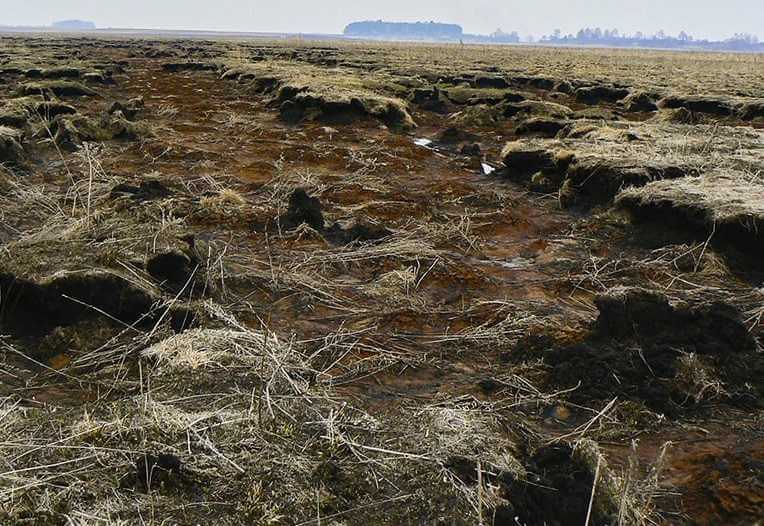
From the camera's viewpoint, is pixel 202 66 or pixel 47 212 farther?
pixel 202 66

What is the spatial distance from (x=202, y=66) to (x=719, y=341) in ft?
94.0

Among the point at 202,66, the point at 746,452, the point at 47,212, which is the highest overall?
the point at 202,66

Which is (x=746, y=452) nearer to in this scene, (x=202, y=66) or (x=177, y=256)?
(x=177, y=256)

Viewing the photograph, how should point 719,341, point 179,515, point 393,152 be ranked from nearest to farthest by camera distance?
1. point 179,515
2. point 719,341
3. point 393,152

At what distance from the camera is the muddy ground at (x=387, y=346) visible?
2.62 m

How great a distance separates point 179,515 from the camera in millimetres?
2432

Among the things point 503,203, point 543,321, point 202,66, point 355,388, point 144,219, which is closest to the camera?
point 355,388

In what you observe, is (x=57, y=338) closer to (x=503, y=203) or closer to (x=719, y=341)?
(x=719, y=341)

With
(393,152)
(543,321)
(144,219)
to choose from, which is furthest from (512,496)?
(393,152)

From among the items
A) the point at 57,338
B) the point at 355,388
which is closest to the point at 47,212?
the point at 57,338

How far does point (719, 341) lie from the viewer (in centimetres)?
391

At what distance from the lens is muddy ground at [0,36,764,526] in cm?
262

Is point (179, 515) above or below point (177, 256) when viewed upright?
below

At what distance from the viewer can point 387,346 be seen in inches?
160
